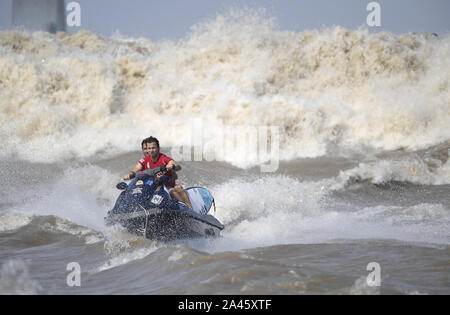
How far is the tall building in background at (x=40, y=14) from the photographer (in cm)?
3788

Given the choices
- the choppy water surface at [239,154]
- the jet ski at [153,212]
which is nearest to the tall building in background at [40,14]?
the choppy water surface at [239,154]

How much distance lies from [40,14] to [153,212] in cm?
3716

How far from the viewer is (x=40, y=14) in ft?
129

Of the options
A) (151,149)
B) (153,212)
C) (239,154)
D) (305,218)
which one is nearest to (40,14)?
(239,154)

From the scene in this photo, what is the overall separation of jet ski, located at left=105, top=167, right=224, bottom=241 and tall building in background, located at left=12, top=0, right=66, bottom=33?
3480 cm

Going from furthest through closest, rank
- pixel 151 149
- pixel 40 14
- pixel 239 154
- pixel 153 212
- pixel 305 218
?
pixel 40 14 → pixel 239 154 → pixel 305 218 → pixel 151 149 → pixel 153 212

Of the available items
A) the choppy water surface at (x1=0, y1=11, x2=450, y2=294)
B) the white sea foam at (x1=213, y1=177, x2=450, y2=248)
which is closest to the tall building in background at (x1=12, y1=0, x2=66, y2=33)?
the choppy water surface at (x1=0, y1=11, x2=450, y2=294)

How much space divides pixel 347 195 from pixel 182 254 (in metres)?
7.17

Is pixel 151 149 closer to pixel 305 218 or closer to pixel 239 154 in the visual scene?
pixel 305 218

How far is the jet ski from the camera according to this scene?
6.08m

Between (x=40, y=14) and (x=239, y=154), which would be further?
(x=40, y=14)

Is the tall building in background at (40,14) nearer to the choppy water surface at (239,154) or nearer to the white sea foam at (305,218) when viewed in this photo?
the choppy water surface at (239,154)
